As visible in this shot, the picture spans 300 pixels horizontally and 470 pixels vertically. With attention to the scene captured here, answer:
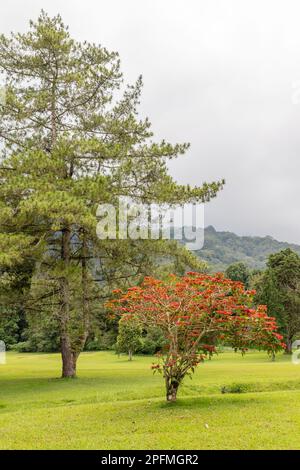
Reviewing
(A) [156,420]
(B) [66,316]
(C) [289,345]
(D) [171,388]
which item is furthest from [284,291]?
(A) [156,420]

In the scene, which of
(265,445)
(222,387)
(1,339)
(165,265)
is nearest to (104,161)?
(165,265)

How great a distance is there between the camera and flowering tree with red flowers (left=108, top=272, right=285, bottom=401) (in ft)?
41.9

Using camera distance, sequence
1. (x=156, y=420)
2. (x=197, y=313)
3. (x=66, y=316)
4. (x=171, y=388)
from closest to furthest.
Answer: (x=156, y=420) < (x=197, y=313) < (x=171, y=388) < (x=66, y=316)

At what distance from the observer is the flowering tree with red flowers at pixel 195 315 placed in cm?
1277

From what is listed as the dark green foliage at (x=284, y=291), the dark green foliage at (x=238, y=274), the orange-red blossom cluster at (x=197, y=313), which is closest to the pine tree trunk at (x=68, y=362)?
the orange-red blossom cluster at (x=197, y=313)

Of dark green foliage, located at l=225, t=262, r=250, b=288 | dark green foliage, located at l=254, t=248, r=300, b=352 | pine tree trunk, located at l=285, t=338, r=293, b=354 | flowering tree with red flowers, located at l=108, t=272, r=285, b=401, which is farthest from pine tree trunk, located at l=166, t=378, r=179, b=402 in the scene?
dark green foliage, located at l=225, t=262, r=250, b=288

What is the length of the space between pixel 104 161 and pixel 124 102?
14.1 feet

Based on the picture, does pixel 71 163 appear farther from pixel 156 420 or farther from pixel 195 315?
pixel 156 420

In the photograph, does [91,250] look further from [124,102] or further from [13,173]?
[124,102]

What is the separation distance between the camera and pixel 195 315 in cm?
1289

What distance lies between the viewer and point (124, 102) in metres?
25.9

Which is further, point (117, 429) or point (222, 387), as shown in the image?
point (222, 387)

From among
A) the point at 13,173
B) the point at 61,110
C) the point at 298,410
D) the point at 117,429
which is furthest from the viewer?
the point at 61,110

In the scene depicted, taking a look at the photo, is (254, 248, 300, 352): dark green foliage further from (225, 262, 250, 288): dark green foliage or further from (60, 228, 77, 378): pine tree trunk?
(60, 228, 77, 378): pine tree trunk
